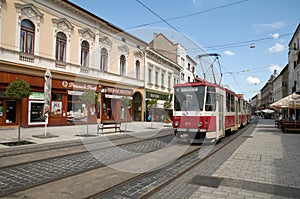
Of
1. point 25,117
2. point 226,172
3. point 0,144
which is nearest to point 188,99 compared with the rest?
point 226,172

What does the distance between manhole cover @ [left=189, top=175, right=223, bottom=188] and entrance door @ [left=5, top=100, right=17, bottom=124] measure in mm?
15041

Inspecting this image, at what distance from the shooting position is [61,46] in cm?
1964

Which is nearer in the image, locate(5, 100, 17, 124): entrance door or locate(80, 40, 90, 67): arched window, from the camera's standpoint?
locate(5, 100, 17, 124): entrance door

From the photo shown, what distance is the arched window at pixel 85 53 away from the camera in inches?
852

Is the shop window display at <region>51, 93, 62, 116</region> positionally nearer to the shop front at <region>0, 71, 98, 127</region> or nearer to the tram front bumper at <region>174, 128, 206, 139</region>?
the shop front at <region>0, 71, 98, 127</region>

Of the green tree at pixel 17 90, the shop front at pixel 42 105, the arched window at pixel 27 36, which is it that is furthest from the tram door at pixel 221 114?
the arched window at pixel 27 36

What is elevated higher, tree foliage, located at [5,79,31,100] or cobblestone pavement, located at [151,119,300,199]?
tree foliage, located at [5,79,31,100]

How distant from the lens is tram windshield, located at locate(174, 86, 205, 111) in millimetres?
10859

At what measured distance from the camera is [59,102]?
19281 millimetres

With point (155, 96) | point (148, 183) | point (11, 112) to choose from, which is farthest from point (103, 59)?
point (148, 183)

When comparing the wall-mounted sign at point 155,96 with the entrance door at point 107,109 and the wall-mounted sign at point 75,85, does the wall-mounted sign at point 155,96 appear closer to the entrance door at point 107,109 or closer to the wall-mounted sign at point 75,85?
the entrance door at point 107,109

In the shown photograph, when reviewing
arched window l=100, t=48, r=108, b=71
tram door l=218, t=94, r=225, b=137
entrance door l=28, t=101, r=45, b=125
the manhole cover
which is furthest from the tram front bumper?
arched window l=100, t=48, r=108, b=71

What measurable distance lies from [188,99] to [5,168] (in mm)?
7909

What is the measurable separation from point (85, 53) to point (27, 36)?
5.79 m
